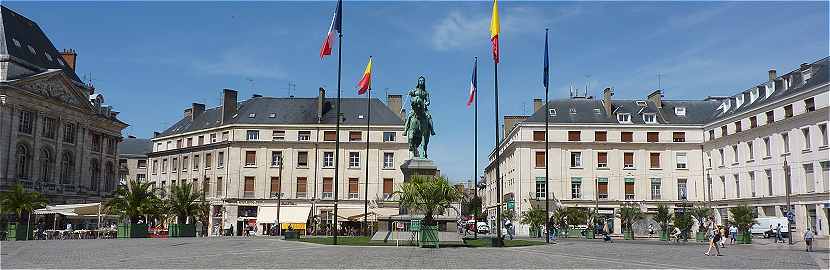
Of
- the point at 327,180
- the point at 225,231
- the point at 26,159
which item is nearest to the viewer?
the point at 26,159

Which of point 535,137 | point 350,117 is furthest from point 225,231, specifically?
point 535,137

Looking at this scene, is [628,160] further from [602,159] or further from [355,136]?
[355,136]

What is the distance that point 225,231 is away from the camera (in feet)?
183

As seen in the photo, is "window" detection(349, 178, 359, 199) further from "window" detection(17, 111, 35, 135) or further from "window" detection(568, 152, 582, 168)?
"window" detection(17, 111, 35, 135)

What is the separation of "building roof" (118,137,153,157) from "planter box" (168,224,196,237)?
50.3 meters

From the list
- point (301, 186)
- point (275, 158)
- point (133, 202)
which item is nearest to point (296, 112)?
point (275, 158)

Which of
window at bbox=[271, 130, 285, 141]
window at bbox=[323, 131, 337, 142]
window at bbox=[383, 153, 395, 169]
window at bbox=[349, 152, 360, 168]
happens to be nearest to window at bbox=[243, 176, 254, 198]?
window at bbox=[271, 130, 285, 141]

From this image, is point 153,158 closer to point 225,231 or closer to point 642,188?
point 225,231

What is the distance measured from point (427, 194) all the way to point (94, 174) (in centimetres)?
4687

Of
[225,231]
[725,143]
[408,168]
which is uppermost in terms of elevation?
[725,143]

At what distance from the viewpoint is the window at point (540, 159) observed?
5900 cm

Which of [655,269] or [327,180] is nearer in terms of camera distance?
[655,269]

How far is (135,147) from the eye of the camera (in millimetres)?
88625

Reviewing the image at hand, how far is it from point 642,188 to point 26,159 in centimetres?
4809
